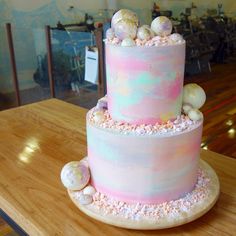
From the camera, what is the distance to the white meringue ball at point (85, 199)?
685mm

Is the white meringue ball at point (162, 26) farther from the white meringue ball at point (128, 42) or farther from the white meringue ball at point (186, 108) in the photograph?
the white meringue ball at point (186, 108)

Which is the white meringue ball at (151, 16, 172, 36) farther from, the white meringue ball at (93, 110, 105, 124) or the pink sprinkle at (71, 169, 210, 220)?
the pink sprinkle at (71, 169, 210, 220)

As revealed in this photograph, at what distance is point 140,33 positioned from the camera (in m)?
0.61

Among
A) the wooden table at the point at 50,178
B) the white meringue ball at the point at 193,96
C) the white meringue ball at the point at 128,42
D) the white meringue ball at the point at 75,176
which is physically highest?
the white meringue ball at the point at 128,42

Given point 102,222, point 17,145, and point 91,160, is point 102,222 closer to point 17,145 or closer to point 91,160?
point 91,160

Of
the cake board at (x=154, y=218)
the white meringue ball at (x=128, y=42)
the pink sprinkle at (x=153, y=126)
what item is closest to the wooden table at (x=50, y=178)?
the cake board at (x=154, y=218)

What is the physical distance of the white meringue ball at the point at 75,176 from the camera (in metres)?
0.70

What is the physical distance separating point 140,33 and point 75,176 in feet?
1.14

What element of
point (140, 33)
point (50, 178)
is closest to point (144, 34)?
point (140, 33)

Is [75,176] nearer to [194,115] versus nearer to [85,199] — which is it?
[85,199]

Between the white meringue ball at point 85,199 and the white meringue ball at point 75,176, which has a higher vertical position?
the white meringue ball at point 75,176

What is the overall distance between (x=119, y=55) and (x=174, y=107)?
0.16m

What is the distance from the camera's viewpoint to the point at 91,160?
72 cm

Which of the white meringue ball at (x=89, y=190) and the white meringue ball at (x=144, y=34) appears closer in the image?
the white meringue ball at (x=144, y=34)
